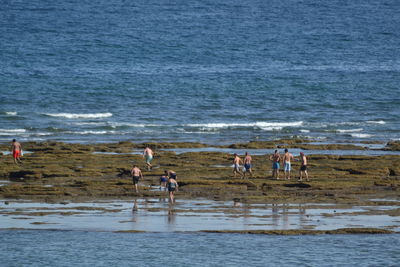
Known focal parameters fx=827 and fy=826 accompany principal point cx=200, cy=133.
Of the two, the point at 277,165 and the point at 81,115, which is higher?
the point at 81,115

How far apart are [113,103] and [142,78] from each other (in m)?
17.0

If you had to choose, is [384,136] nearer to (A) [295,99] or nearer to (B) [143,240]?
(A) [295,99]

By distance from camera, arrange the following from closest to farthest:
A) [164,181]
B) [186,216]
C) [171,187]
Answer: [186,216] → [171,187] → [164,181]

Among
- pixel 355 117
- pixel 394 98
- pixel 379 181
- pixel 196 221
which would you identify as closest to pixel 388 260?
pixel 196 221

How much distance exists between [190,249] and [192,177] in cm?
1485

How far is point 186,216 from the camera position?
108 ft

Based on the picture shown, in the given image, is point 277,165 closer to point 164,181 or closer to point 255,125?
point 164,181

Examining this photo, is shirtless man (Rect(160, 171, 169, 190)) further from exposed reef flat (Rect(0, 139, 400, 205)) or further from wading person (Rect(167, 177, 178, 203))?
wading person (Rect(167, 177, 178, 203))

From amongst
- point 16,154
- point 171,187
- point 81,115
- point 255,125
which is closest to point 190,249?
point 171,187

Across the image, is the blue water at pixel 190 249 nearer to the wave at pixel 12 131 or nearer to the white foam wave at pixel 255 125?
the wave at pixel 12 131

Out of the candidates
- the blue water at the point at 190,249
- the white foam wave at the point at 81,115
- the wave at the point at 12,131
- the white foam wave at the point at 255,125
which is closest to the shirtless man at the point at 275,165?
the blue water at the point at 190,249

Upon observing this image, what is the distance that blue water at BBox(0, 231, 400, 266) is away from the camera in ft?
89.8

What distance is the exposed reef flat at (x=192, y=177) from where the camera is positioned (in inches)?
1492

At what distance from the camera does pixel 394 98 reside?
107 m
